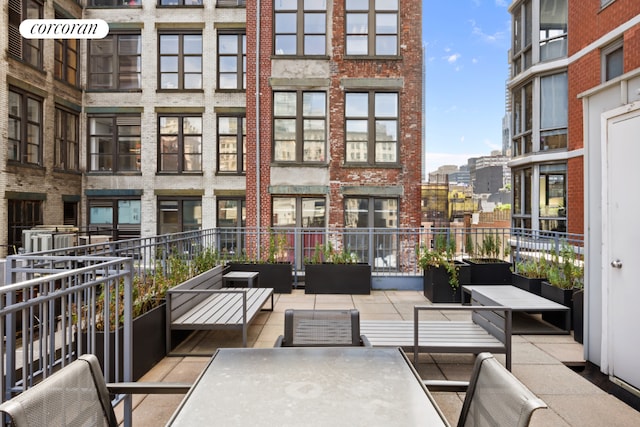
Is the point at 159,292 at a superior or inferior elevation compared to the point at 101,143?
inferior

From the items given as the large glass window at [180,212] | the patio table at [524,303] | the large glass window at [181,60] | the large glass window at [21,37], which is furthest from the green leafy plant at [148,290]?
the large glass window at [21,37]

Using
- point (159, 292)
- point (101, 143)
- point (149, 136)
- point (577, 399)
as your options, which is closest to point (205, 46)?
point (149, 136)

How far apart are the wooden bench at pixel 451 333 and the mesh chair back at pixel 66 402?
2903 millimetres

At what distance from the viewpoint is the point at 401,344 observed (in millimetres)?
4336

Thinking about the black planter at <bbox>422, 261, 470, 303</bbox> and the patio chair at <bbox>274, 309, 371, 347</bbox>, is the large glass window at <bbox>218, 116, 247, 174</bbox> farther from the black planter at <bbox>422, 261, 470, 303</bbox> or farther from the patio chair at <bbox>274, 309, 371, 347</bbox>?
the patio chair at <bbox>274, 309, 371, 347</bbox>

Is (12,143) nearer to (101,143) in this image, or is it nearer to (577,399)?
(101,143)

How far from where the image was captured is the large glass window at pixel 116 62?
1608cm

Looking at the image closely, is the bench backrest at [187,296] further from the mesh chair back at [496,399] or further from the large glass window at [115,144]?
the large glass window at [115,144]

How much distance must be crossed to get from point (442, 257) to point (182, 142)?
12093mm

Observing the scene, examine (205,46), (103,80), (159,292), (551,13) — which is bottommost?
(159,292)

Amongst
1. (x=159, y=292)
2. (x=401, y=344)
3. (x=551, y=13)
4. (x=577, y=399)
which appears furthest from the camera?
(x=551, y=13)

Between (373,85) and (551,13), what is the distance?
786 centimetres

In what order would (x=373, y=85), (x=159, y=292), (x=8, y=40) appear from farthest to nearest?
1. (x=373, y=85)
2. (x=8, y=40)
3. (x=159, y=292)

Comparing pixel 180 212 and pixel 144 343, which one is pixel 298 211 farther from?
pixel 144 343
